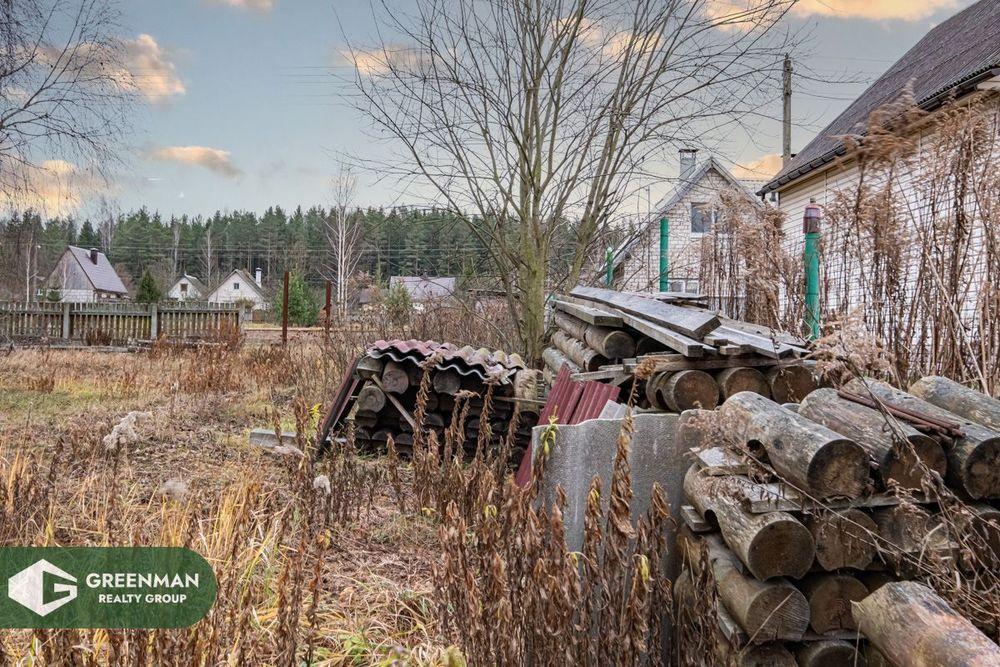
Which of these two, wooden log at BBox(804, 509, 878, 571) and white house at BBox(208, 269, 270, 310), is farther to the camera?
white house at BBox(208, 269, 270, 310)

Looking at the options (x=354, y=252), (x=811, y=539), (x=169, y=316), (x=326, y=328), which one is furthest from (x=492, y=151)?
(x=354, y=252)

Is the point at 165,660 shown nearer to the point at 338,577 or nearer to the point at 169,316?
the point at 338,577

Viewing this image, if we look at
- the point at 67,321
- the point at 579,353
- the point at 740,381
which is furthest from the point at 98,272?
the point at 740,381

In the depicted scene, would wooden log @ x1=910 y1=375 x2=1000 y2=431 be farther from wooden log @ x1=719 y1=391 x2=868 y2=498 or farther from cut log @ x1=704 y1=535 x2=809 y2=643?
cut log @ x1=704 y1=535 x2=809 y2=643

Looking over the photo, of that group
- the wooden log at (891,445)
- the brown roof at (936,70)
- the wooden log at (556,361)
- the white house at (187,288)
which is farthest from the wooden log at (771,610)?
the white house at (187,288)

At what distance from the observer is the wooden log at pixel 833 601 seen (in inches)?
90.0

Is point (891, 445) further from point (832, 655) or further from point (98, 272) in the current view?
point (98, 272)

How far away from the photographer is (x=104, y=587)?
216cm

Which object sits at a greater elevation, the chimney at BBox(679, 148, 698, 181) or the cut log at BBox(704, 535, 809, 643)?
the chimney at BBox(679, 148, 698, 181)

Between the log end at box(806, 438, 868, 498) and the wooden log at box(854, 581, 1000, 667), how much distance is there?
38 cm

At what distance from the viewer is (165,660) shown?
5.64 feet

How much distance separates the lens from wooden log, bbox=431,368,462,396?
5688 mm

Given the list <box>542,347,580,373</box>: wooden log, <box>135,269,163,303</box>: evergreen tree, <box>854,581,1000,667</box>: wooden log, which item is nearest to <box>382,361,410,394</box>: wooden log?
<box>542,347,580,373</box>: wooden log

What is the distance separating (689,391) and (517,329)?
196 inches
